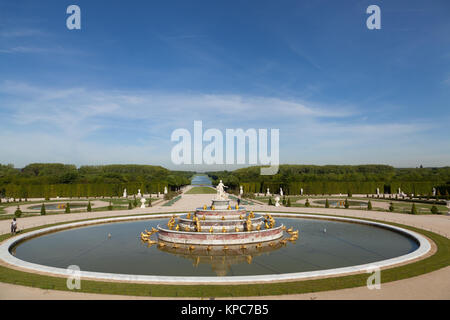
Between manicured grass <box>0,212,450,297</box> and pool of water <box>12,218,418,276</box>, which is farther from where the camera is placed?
pool of water <box>12,218,418,276</box>

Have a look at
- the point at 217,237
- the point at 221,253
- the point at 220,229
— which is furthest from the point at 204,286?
the point at 220,229

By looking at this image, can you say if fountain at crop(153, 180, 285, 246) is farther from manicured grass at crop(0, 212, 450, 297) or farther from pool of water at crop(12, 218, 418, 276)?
manicured grass at crop(0, 212, 450, 297)

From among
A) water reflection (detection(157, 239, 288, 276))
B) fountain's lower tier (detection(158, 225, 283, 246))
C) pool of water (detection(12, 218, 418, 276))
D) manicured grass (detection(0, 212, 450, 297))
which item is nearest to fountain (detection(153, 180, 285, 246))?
fountain's lower tier (detection(158, 225, 283, 246))

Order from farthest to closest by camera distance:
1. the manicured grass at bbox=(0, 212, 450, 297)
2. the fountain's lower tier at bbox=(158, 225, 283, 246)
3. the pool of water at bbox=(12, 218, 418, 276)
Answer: the fountain's lower tier at bbox=(158, 225, 283, 246), the pool of water at bbox=(12, 218, 418, 276), the manicured grass at bbox=(0, 212, 450, 297)

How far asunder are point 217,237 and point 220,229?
6.25 ft

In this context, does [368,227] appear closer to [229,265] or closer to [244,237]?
[244,237]

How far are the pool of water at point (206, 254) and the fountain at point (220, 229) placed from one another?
1.51 metres

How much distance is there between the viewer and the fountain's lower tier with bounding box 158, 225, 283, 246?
21.8 meters

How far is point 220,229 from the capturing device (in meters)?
23.7

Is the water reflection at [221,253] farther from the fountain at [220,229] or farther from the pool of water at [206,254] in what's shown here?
the fountain at [220,229]

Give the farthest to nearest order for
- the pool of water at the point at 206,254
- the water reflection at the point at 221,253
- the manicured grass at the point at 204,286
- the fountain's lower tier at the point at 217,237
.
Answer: the fountain's lower tier at the point at 217,237, the water reflection at the point at 221,253, the pool of water at the point at 206,254, the manicured grass at the point at 204,286

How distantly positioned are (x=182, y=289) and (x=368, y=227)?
2299 cm

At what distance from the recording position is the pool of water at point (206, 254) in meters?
16.4

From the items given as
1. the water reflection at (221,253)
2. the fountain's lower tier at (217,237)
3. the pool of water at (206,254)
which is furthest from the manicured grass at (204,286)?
the fountain's lower tier at (217,237)
